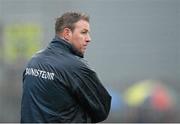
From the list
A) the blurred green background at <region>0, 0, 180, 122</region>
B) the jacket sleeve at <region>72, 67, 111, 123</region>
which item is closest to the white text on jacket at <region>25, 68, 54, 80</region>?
the jacket sleeve at <region>72, 67, 111, 123</region>

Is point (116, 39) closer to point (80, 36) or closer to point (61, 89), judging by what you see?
point (80, 36)

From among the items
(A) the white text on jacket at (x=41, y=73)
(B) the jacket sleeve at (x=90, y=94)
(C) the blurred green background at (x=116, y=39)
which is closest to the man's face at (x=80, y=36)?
(B) the jacket sleeve at (x=90, y=94)

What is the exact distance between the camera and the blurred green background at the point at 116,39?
18.7 metres

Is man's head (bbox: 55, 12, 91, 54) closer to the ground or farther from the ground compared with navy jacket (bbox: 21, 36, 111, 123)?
farther from the ground

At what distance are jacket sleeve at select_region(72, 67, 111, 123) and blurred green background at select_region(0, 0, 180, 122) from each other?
11.3 m

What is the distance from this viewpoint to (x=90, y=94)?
6.18 metres

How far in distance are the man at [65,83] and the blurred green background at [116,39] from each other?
11.3 m

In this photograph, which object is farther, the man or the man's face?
the man's face

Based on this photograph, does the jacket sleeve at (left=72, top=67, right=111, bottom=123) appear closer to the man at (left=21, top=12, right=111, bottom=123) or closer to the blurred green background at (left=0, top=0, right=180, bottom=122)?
the man at (left=21, top=12, right=111, bottom=123)

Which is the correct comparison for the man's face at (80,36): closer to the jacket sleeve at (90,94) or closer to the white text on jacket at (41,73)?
the jacket sleeve at (90,94)

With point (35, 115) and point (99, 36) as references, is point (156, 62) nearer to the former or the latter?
point (99, 36)

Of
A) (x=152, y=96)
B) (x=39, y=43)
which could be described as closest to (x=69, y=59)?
(x=152, y=96)

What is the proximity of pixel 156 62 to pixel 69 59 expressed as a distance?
1395 centimetres

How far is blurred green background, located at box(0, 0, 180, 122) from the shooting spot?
1870 cm
